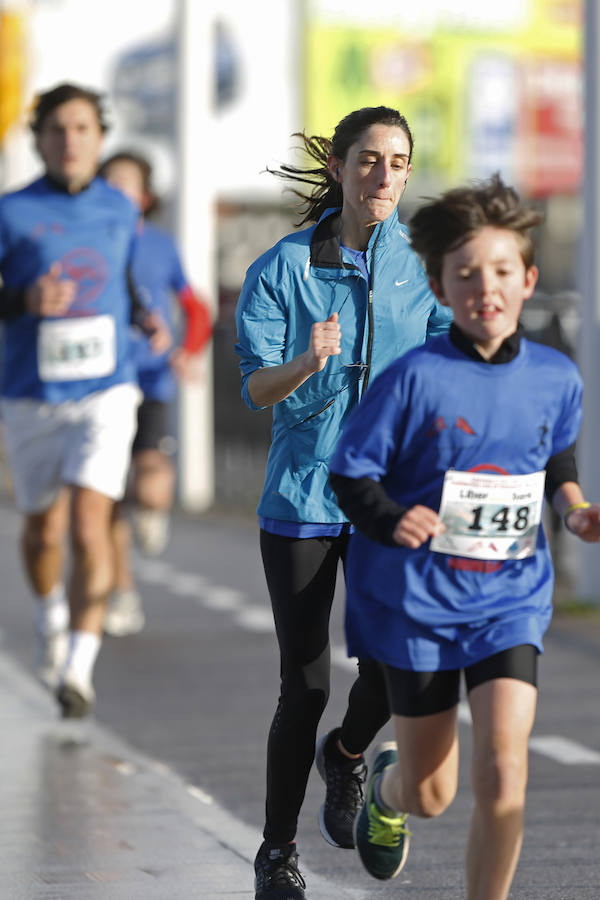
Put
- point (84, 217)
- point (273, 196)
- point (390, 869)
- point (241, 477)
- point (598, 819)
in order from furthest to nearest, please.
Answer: point (273, 196) → point (241, 477) → point (84, 217) → point (598, 819) → point (390, 869)

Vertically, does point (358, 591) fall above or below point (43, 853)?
above

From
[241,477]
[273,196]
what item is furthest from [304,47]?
[241,477]

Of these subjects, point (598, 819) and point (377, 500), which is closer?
point (377, 500)

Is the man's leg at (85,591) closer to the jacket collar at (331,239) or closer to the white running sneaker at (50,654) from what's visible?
the white running sneaker at (50,654)

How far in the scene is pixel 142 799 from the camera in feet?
19.9

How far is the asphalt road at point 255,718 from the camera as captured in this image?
17.4 feet

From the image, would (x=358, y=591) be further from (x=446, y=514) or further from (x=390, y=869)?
(x=390, y=869)

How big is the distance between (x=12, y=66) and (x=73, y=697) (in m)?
17.4

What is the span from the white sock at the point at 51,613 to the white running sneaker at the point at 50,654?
21 mm

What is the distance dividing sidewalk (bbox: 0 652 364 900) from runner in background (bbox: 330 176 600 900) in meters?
1.11

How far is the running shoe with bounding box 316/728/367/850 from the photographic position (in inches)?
199

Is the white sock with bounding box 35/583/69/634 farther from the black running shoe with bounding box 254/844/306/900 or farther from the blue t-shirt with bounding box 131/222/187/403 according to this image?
the black running shoe with bounding box 254/844/306/900

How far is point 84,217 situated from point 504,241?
396 cm

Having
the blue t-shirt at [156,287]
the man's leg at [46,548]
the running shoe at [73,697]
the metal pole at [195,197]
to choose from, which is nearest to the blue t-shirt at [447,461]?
the running shoe at [73,697]
